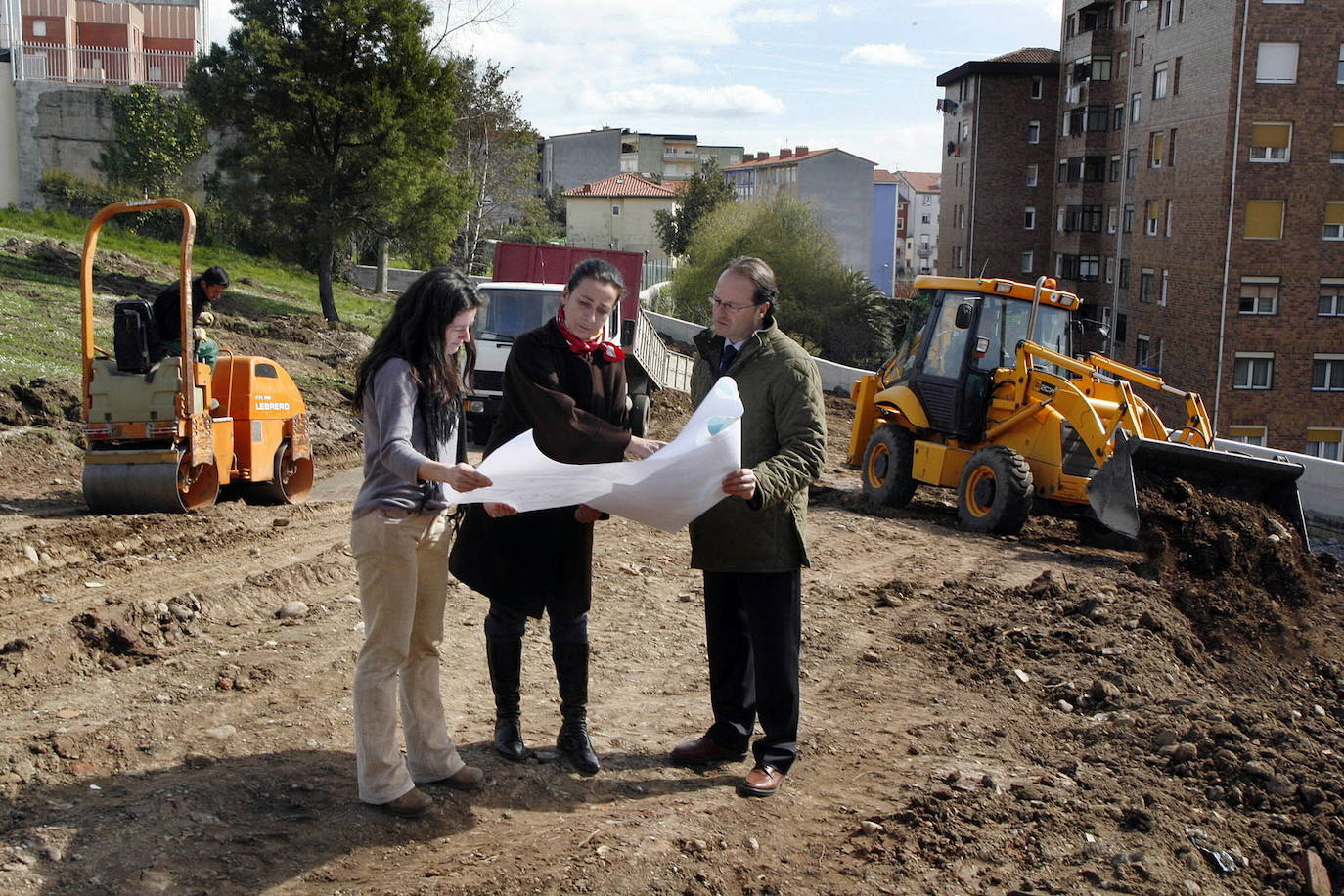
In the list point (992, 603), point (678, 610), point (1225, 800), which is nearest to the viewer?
point (1225, 800)

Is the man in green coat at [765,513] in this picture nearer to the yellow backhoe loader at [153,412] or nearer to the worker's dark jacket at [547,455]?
the worker's dark jacket at [547,455]

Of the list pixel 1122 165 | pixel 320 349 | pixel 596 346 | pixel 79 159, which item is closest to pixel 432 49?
pixel 320 349

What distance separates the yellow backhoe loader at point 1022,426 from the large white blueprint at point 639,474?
21.6ft

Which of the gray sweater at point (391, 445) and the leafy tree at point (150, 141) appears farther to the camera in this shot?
the leafy tree at point (150, 141)

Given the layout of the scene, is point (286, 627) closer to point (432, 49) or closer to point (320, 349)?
point (320, 349)

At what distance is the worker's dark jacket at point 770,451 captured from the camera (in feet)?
14.8

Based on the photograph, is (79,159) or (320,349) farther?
(79,159)

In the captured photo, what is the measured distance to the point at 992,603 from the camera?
27.8 feet

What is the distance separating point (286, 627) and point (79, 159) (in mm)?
29618

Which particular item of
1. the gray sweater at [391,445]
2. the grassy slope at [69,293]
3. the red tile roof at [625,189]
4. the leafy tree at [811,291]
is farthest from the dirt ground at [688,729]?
the red tile roof at [625,189]

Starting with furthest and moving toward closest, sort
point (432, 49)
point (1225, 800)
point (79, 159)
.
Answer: point (79, 159) < point (432, 49) < point (1225, 800)

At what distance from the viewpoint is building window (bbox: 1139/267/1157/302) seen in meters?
46.5

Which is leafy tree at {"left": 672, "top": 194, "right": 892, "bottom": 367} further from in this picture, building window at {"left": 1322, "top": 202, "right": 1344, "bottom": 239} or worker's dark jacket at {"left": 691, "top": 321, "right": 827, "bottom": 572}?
worker's dark jacket at {"left": 691, "top": 321, "right": 827, "bottom": 572}

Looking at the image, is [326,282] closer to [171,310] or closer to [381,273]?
[381,273]
